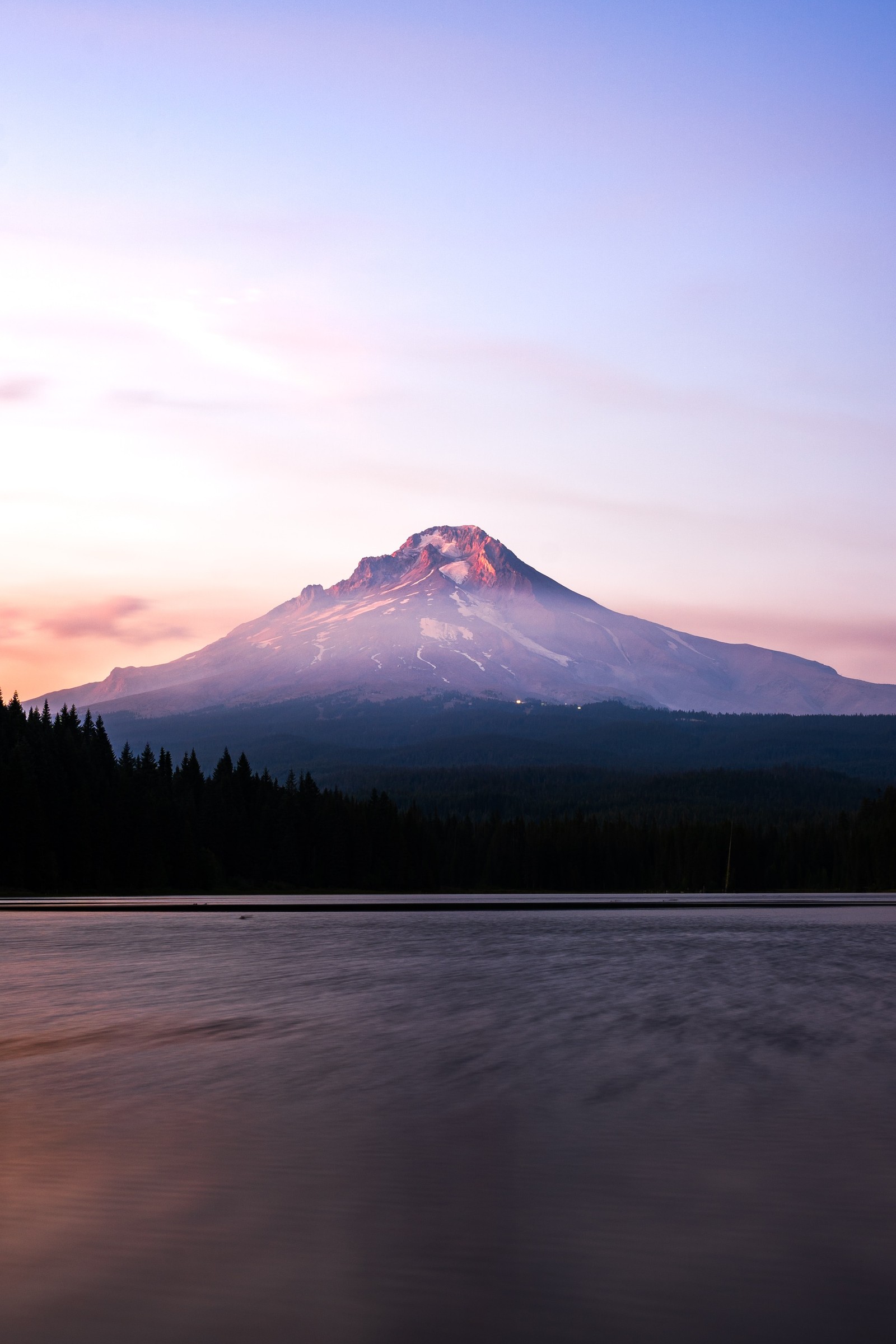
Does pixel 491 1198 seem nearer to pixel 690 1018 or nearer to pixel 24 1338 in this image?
pixel 24 1338

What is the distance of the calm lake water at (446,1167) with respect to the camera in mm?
11953

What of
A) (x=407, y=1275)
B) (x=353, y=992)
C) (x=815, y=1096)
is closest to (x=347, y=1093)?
(x=815, y=1096)

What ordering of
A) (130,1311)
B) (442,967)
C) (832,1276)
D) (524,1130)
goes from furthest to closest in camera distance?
(442,967)
(524,1130)
(832,1276)
(130,1311)

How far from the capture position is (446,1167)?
18312mm

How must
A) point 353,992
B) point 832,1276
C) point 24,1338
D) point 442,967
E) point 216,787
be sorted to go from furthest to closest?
point 216,787 → point 442,967 → point 353,992 → point 832,1276 → point 24,1338

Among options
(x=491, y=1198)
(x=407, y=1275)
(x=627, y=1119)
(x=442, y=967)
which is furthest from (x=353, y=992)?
(x=407, y=1275)

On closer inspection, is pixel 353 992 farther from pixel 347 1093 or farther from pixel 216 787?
pixel 216 787

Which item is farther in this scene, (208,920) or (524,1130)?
(208,920)

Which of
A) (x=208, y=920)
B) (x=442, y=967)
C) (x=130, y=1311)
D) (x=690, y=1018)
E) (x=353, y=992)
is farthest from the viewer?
(x=208, y=920)

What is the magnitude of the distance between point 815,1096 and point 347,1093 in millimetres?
9014

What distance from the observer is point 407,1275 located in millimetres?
13000

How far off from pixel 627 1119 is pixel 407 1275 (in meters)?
10.1

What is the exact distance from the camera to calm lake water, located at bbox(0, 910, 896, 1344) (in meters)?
12.0

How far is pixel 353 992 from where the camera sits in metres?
47.1
